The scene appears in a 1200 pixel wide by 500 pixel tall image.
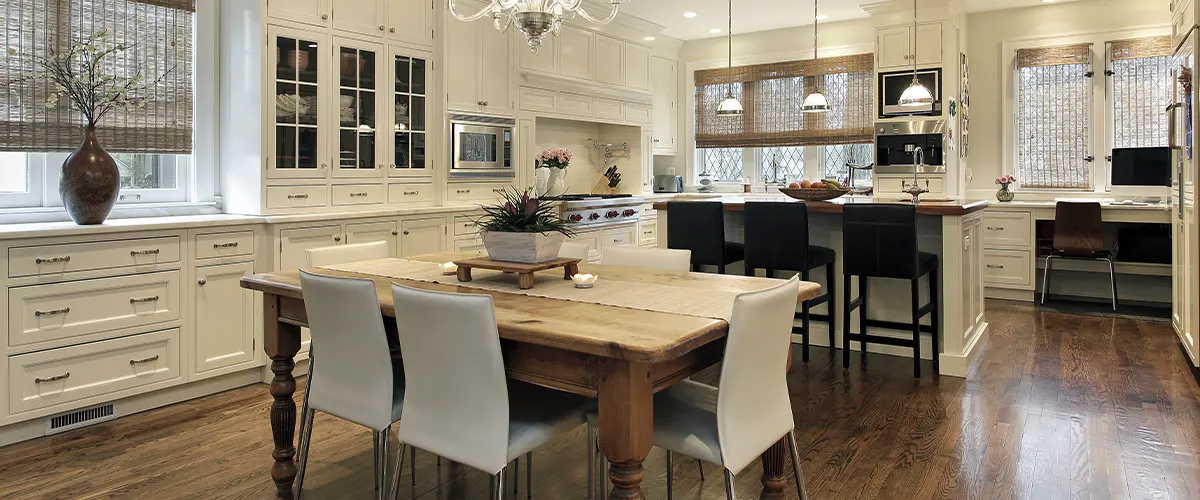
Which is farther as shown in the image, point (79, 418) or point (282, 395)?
point (79, 418)

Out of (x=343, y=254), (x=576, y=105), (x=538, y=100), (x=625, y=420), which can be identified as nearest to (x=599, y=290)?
(x=625, y=420)

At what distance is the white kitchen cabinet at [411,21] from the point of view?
466 cm

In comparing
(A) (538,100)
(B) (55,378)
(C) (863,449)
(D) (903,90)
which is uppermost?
(D) (903,90)

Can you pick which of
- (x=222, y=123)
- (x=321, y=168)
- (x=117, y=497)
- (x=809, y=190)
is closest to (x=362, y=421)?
(x=117, y=497)

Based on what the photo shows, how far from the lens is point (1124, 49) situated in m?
6.40

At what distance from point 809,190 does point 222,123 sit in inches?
134

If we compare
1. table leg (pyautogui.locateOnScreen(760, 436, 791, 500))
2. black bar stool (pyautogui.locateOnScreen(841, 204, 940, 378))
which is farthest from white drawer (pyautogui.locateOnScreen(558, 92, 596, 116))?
table leg (pyautogui.locateOnScreen(760, 436, 791, 500))

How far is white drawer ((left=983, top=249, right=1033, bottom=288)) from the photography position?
6535 millimetres

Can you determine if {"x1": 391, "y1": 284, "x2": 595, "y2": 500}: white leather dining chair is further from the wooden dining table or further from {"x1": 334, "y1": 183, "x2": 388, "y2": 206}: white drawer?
{"x1": 334, "y1": 183, "x2": 388, "y2": 206}: white drawer

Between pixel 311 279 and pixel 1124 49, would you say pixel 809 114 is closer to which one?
pixel 1124 49

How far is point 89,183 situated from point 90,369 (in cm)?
83

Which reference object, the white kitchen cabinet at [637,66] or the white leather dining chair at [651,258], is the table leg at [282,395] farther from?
the white kitchen cabinet at [637,66]

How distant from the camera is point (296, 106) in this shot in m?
4.18

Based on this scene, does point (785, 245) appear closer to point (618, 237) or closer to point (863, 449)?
point (863, 449)
